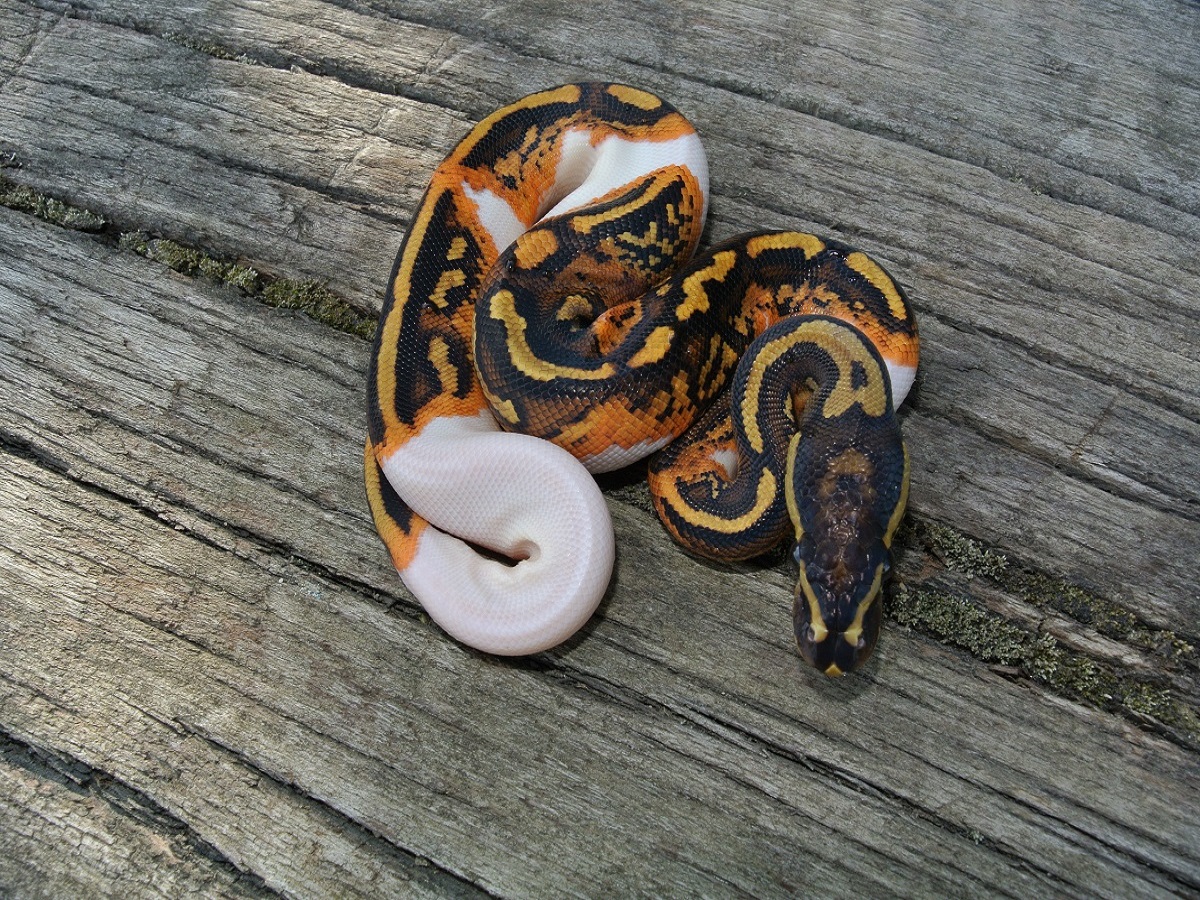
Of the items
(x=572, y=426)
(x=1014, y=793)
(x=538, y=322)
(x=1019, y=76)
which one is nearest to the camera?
(x=1014, y=793)

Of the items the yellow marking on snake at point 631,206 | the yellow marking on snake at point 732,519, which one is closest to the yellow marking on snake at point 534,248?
the yellow marking on snake at point 631,206

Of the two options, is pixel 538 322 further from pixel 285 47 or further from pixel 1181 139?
pixel 1181 139

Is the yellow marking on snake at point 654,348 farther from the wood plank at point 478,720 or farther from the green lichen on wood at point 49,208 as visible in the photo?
the green lichen on wood at point 49,208

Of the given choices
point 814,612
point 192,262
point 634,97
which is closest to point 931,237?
point 634,97

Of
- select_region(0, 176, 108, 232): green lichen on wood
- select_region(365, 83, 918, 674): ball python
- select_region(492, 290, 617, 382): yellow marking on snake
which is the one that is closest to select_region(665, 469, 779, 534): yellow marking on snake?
select_region(365, 83, 918, 674): ball python

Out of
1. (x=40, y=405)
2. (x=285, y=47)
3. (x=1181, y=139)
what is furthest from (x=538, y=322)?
(x=1181, y=139)
